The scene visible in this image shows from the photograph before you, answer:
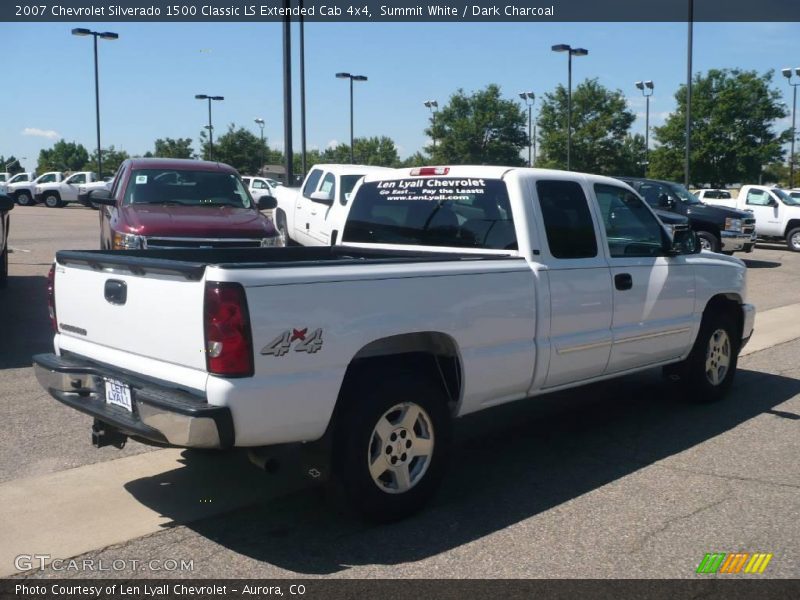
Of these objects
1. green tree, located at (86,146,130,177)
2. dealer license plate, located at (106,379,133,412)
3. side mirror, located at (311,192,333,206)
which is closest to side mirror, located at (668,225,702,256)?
dealer license plate, located at (106,379,133,412)

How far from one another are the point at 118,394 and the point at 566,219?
306cm

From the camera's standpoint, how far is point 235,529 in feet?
14.7

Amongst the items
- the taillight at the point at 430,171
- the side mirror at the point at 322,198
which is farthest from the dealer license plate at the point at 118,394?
the side mirror at the point at 322,198

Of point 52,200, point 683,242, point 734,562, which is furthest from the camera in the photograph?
point 52,200

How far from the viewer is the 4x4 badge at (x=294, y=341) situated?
395 centimetres

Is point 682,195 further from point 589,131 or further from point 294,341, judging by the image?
point 589,131

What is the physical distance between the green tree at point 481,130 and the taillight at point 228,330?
48.3 metres

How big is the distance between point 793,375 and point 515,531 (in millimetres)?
5174

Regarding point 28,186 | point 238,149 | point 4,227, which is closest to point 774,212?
point 4,227

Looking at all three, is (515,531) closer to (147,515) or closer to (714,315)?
(147,515)

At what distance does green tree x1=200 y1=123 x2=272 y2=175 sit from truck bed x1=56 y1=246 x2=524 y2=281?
186 ft

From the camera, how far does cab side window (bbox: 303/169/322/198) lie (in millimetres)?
16141

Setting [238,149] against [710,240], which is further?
[238,149]

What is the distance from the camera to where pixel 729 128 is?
4422cm
